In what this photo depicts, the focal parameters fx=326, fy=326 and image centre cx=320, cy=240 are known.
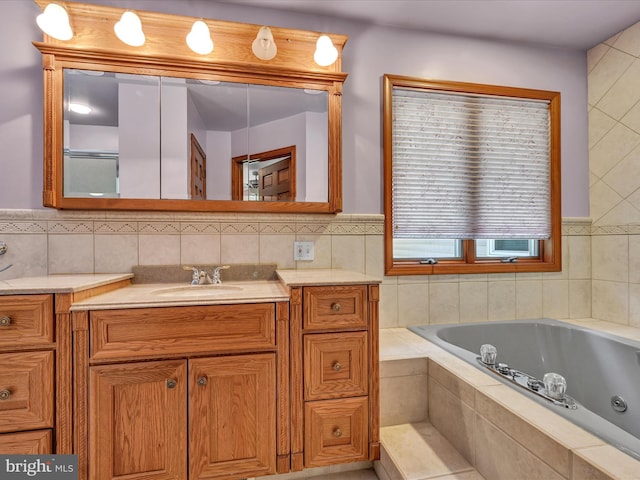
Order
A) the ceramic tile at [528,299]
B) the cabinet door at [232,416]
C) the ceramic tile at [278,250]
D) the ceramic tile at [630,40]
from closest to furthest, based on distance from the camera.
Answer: the cabinet door at [232,416] → the ceramic tile at [278,250] → the ceramic tile at [630,40] → the ceramic tile at [528,299]

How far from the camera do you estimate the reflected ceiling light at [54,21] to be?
149cm

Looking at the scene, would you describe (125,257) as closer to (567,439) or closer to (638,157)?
(567,439)

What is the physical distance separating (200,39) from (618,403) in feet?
8.87

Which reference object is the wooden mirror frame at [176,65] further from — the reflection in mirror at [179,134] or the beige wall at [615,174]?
the beige wall at [615,174]

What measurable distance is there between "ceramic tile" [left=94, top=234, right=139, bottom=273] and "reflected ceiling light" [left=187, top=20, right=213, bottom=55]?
101 centimetres

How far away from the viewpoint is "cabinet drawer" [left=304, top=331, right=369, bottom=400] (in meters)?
1.31

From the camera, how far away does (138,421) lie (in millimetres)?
1185

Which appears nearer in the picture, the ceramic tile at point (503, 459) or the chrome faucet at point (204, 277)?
the ceramic tile at point (503, 459)

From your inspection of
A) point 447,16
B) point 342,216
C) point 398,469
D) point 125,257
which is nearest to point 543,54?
point 447,16

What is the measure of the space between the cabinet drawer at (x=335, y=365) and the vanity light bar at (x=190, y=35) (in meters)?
1.43

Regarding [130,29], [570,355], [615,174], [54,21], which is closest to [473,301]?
[570,355]

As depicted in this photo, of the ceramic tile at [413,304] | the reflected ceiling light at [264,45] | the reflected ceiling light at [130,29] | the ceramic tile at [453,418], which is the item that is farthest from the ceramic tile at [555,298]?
the reflected ceiling light at [130,29]

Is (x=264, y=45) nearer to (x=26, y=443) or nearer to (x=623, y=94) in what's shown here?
(x=26, y=443)

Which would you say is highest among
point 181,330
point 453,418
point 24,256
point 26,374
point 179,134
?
point 179,134
